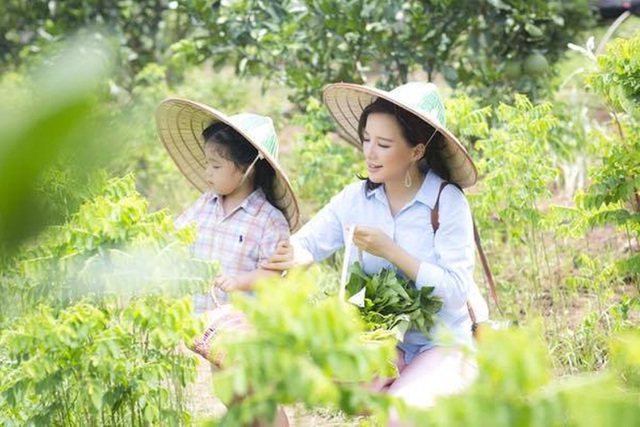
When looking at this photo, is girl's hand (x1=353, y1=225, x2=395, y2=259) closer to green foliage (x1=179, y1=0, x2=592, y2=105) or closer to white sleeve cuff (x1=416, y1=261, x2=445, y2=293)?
white sleeve cuff (x1=416, y1=261, x2=445, y2=293)

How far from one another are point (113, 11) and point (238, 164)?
17.2 feet

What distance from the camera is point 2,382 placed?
263 cm

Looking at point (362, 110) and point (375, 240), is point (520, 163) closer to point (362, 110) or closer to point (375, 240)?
point (362, 110)

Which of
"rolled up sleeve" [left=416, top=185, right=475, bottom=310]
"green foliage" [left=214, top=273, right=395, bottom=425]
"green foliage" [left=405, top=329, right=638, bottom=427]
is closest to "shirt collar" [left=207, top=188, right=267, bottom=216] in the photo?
"rolled up sleeve" [left=416, top=185, right=475, bottom=310]

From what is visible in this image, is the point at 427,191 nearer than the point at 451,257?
No

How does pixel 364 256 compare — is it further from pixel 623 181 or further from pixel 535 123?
pixel 535 123

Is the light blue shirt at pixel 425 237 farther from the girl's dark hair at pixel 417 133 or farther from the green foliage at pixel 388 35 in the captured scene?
the green foliage at pixel 388 35

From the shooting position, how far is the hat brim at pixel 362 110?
2.85 metres

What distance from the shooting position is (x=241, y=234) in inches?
119

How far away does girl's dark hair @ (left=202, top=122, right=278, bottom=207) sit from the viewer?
3035 millimetres

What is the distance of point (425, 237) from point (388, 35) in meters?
3.06

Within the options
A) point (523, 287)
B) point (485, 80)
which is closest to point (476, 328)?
point (523, 287)

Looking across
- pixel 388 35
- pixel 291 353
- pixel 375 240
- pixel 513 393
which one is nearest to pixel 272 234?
pixel 375 240

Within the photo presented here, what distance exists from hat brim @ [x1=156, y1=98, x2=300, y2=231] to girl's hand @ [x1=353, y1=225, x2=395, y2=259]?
0.31 meters
